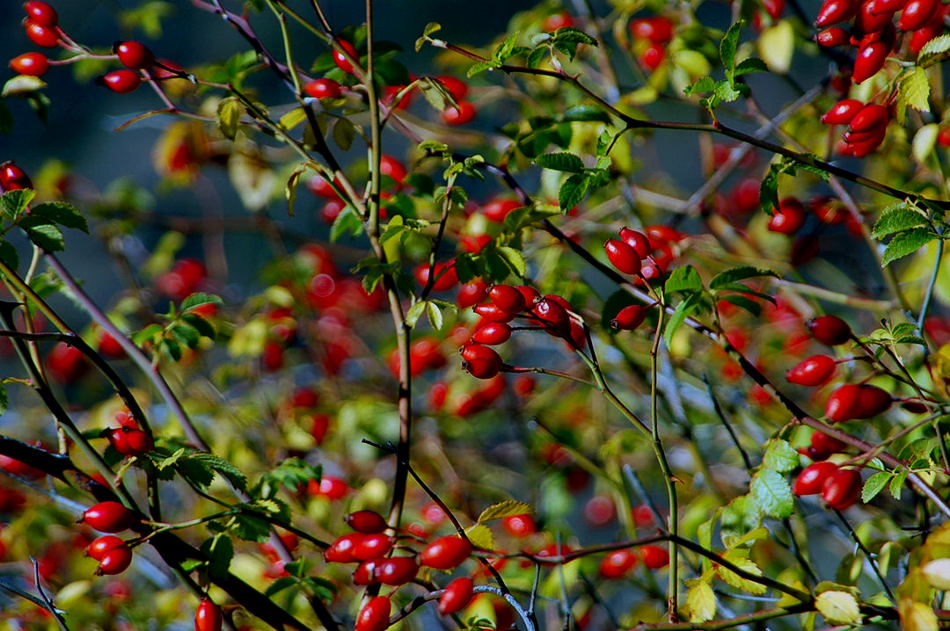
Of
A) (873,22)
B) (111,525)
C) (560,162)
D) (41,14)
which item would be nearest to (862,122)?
(873,22)

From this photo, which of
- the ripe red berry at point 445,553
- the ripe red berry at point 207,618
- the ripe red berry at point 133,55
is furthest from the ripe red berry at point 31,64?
the ripe red berry at point 445,553

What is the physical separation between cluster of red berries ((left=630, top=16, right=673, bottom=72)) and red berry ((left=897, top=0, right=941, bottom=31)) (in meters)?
0.81

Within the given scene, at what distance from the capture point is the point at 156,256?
2.31 m

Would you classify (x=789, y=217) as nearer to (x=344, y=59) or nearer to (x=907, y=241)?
(x=907, y=241)

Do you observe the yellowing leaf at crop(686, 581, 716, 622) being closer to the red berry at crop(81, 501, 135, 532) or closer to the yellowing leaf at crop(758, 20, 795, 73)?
the red berry at crop(81, 501, 135, 532)

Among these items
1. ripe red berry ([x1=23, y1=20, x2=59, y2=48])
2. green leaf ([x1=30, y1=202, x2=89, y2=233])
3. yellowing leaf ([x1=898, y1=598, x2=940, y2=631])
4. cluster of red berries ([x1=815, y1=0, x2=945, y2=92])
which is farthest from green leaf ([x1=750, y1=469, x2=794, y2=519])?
ripe red berry ([x1=23, y1=20, x2=59, y2=48])

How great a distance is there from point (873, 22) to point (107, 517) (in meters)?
0.96

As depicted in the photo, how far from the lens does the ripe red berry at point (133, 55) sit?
111cm

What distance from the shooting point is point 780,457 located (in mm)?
957

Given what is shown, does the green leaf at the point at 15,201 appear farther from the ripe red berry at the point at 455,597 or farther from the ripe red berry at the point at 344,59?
the ripe red berry at the point at 455,597

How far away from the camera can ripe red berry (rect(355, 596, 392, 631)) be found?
35.3 inches

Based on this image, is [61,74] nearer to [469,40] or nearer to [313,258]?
[469,40]

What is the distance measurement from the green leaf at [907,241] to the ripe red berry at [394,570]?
55 cm

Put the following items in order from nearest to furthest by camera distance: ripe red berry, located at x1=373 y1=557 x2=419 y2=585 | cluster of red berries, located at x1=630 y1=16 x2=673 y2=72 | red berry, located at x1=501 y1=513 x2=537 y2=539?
1. ripe red berry, located at x1=373 y1=557 x2=419 y2=585
2. red berry, located at x1=501 y1=513 x2=537 y2=539
3. cluster of red berries, located at x1=630 y1=16 x2=673 y2=72
